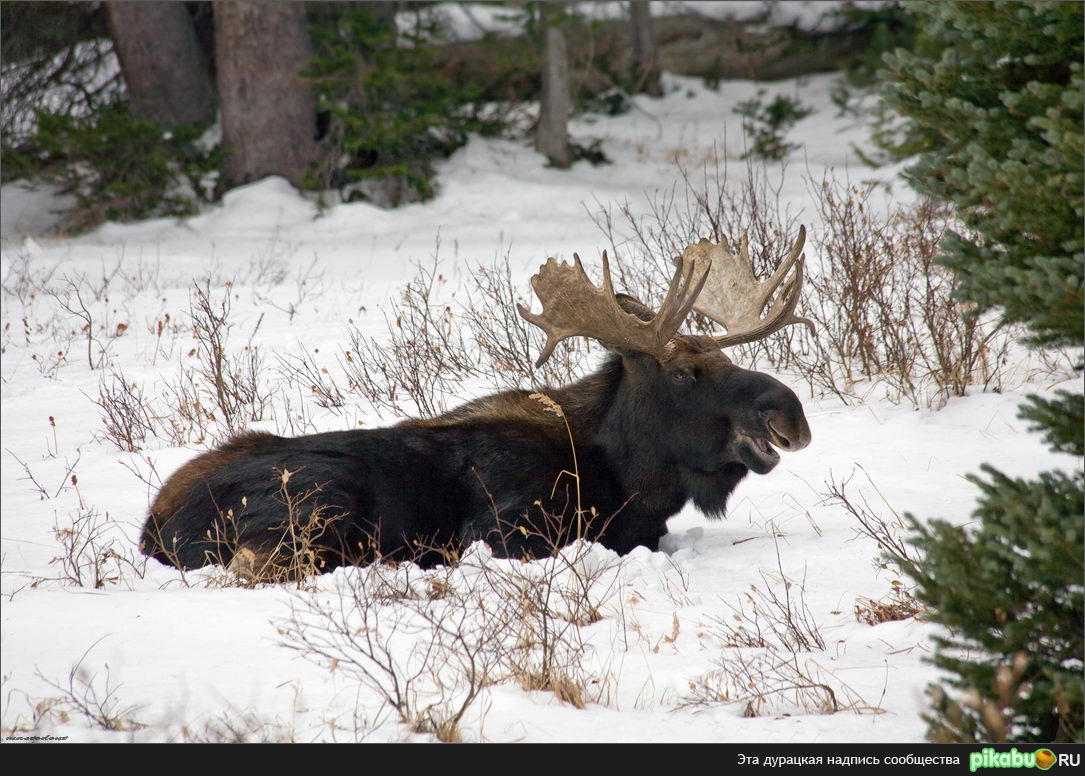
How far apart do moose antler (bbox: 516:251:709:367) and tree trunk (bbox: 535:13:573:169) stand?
511 inches

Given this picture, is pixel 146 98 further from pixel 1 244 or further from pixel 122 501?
pixel 122 501

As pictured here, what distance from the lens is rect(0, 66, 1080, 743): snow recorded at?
11.7ft

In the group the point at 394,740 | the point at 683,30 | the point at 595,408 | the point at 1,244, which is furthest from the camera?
the point at 683,30

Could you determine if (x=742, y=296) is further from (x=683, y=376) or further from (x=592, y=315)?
(x=592, y=315)

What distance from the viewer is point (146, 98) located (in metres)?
18.8

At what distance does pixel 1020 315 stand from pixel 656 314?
2.78 meters

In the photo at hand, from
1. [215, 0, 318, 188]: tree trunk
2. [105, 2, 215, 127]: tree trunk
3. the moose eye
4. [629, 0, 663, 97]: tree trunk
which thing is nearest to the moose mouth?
the moose eye

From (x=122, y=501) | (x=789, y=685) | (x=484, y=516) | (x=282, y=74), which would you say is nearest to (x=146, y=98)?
(x=282, y=74)

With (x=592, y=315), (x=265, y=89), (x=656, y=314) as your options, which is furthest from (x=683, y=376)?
(x=265, y=89)

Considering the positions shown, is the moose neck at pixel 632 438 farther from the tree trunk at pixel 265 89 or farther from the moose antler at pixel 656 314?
the tree trunk at pixel 265 89

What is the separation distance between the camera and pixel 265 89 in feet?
58.1

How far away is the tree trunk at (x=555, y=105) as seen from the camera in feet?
61.8
